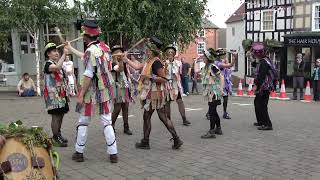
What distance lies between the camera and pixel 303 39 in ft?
79.7

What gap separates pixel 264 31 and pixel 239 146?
22283 mm

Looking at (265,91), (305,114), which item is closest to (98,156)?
(265,91)

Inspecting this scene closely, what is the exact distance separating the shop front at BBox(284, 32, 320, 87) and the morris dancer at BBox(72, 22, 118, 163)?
1934cm

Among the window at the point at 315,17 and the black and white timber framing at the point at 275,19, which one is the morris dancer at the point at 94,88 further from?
the black and white timber framing at the point at 275,19

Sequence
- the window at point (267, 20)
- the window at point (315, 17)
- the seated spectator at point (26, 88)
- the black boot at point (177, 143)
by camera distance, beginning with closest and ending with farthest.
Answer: the black boot at point (177, 143)
the seated spectator at point (26, 88)
the window at point (315, 17)
the window at point (267, 20)

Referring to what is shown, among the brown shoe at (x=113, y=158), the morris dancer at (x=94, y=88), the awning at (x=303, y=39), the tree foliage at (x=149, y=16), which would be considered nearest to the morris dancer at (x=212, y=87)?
the brown shoe at (x=113, y=158)

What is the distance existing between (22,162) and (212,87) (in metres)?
4.29

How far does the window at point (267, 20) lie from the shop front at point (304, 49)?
2.61 metres

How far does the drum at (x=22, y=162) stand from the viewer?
14.1ft

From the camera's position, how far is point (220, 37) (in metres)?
48.2

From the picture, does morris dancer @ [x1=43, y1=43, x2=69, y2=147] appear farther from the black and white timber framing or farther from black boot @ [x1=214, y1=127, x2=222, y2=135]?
the black and white timber framing

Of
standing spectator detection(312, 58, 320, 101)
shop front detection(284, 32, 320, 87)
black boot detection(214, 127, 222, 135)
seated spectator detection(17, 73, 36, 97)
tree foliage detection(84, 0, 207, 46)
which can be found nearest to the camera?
black boot detection(214, 127, 222, 135)

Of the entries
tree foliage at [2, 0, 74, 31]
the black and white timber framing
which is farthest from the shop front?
tree foliage at [2, 0, 74, 31]

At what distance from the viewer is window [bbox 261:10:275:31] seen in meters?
27.7
